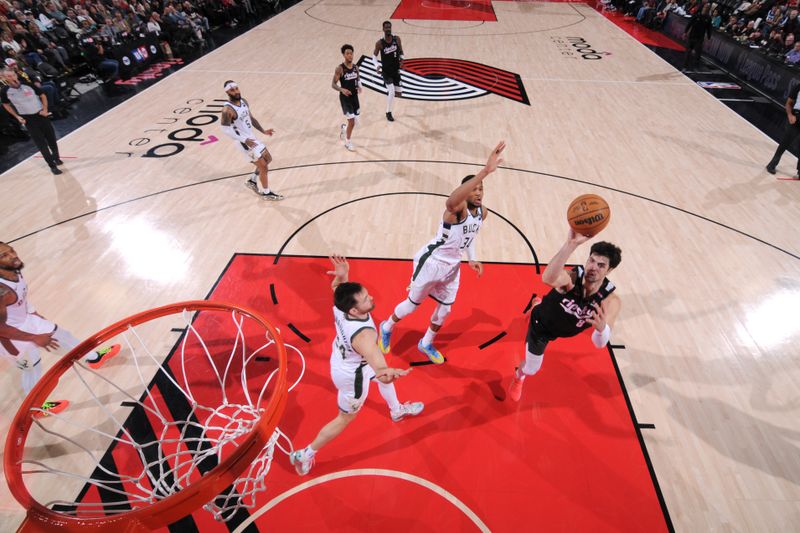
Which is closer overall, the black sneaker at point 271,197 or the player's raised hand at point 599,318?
the player's raised hand at point 599,318

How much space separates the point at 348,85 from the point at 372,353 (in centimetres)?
647

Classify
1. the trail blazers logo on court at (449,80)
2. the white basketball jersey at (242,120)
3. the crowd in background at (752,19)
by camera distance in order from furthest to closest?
the crowd in background at (752,19) → the trail blazers logo on court at (449,80) → the white basketball jersey at (242,120)

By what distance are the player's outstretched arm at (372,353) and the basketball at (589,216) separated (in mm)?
1653

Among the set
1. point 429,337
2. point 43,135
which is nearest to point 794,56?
point 429,337

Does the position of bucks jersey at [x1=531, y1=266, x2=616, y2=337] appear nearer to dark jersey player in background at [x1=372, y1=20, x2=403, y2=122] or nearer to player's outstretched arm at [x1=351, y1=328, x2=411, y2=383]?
player's outstretched arm at [x1=351, y1=328, x2=411, y2=383]

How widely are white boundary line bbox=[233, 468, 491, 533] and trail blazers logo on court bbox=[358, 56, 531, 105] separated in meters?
9.53

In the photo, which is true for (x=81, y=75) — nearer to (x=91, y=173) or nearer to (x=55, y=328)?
(x=91, y=173)

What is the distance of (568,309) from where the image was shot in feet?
11.1

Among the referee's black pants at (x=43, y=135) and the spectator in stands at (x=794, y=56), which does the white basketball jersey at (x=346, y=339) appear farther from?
the spectator in stands at (x=794, y=56)

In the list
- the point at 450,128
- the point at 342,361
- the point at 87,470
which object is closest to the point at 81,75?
the point at 450,128

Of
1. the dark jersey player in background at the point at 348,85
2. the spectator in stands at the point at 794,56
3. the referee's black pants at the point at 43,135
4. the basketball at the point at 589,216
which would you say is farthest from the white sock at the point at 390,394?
the spectator in stands at the point at 794,56

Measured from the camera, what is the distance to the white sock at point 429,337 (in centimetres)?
445

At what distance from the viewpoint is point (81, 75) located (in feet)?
40.9

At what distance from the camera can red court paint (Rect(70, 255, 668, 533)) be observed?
3396 millimetres
